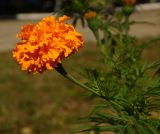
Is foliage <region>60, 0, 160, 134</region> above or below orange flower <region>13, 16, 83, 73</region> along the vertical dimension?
below

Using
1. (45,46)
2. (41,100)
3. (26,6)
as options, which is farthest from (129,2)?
(26,6)

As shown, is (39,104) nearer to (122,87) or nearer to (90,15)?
(90,15)

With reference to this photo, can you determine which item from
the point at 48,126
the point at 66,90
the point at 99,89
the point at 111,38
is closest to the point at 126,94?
the point at 99,89

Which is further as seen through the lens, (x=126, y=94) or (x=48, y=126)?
(x=48, y=126)

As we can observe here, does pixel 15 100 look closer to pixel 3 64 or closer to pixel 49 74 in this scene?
pixel 49 74

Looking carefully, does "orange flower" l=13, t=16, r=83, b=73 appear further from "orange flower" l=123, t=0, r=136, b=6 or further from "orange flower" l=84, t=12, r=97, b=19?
"orange flower" l=123, t=0, r=136, b=6

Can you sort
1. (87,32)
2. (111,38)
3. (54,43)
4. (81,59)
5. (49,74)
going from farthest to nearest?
(87,32) < (81,59) < (49,74) < (111,38) < (54,43)

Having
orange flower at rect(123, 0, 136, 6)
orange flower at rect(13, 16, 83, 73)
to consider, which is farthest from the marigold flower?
orange flower at rect(13, 16, 83, 73)
